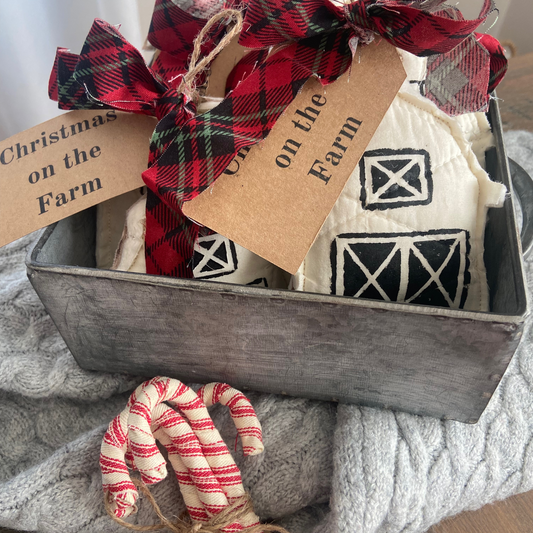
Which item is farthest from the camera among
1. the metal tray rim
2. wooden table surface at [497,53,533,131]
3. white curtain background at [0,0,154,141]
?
wooden table surface at [497,53,533,131]

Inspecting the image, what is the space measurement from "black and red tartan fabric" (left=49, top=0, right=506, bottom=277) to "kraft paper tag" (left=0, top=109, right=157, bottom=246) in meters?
0.02

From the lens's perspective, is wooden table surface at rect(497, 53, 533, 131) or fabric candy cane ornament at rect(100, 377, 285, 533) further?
wooden table surface at rect(497, 53, 533, 131)

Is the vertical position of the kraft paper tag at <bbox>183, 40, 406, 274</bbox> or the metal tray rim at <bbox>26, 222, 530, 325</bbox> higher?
the kraft paper tag at <bbox>183, 40, 406, 274</bbox>

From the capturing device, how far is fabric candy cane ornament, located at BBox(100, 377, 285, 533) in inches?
14.8

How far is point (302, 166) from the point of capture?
1.19 ft

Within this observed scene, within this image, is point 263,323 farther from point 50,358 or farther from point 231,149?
point 50,358

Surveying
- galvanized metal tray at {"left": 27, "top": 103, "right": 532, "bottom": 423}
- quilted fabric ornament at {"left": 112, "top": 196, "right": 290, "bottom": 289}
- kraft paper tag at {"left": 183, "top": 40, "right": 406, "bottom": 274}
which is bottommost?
galvanized metal tray at {"left": 27, "top": 103, "right": 532, "bottom": 423}

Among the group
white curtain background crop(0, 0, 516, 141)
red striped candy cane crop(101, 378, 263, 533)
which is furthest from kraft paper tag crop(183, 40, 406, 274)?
white curtain background crop(0, 0, 516, 141)

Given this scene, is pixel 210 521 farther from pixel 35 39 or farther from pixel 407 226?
pixel 35 39

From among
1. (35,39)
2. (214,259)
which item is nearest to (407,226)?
(214,259)

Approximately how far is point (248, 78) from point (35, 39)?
426 millimetres

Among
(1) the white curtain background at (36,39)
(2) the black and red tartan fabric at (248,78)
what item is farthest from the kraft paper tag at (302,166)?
(1) the white curtain background at (36,39)

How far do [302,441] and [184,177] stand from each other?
24 cm

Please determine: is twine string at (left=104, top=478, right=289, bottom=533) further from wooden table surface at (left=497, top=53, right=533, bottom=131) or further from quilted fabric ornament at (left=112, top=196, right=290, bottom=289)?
wooden table surface at (left=497, top=53, right=533, bottom=131)
